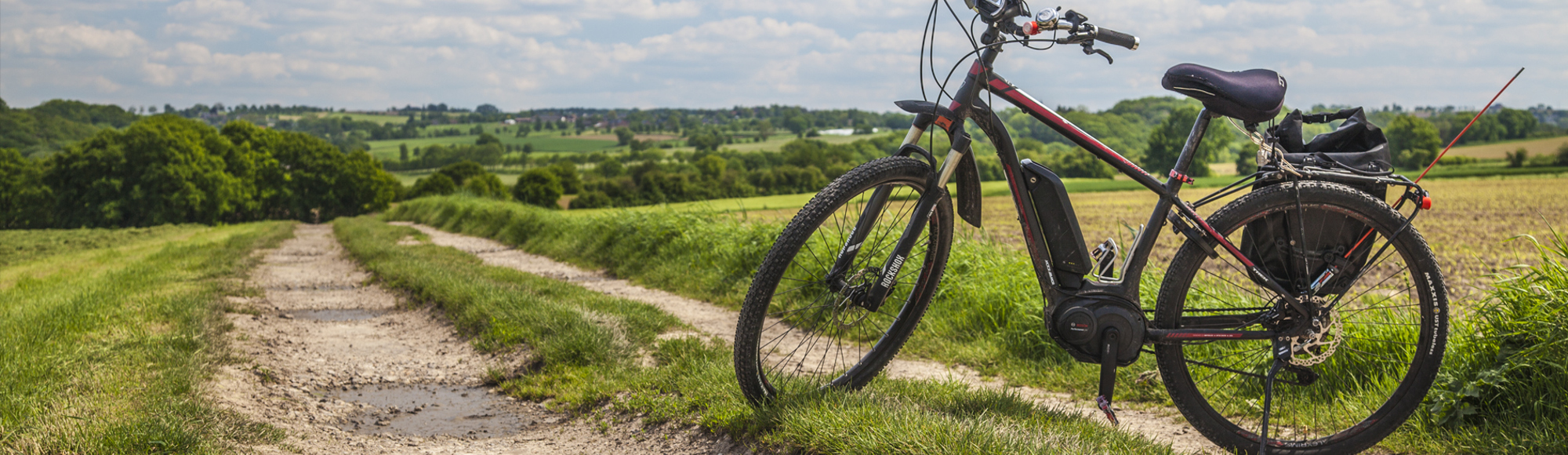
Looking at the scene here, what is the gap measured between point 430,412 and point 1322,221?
13.2ft

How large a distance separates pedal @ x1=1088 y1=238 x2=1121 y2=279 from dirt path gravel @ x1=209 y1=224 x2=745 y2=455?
1.54 m

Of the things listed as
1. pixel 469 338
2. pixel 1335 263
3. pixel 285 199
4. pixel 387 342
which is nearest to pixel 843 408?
pixel 1335 263

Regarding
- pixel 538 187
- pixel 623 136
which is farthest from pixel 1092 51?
pixel 623 136

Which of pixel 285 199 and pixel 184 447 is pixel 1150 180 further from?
pixel 285 199

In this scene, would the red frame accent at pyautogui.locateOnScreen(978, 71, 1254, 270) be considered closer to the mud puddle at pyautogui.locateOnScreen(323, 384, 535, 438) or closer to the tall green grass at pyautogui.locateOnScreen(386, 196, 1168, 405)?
the tall green grass at pyautogui.locateOnScreen(386, 196, 1168, 405)

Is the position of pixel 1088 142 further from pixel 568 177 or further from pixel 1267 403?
pixel 568 177

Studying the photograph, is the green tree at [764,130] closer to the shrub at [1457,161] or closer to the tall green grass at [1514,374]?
the shrub at [1457,161]

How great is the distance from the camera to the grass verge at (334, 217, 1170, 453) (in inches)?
103

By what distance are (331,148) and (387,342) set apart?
68.2 m

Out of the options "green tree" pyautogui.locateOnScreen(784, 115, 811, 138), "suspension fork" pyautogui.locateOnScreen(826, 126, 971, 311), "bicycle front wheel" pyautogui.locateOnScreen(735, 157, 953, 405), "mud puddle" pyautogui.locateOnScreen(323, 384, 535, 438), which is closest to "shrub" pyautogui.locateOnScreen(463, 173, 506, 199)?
"green tree" pyautogui.locateOnScreen(784, 115, 811, 138)

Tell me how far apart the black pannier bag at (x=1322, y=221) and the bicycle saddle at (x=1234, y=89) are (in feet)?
0.48

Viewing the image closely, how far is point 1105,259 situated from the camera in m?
3.10

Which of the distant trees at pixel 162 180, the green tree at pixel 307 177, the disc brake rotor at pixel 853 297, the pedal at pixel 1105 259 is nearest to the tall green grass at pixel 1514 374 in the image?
the pedal at pixel 1105 259

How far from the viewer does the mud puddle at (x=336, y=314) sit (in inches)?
269
